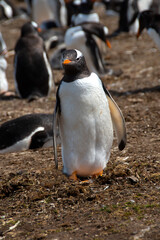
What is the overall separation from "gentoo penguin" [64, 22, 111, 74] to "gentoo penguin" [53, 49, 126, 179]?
4.51 metres

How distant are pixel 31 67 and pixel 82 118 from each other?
422 cm

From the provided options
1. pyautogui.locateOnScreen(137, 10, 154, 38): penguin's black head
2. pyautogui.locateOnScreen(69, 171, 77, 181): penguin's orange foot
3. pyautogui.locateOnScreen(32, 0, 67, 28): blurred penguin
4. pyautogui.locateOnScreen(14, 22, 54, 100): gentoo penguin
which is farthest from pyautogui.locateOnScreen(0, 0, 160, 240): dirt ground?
pyautogui.locateOnScreen(32, 0, 67, 28): blurred penguin

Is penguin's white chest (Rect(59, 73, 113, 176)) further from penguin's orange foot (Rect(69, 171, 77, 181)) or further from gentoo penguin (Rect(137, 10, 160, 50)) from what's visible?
gentoo penguin (Rect(137, 10, 160, 50))

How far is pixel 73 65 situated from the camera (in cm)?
372

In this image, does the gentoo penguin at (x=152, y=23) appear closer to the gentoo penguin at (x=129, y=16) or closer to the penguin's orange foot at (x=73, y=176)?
the penguin's orange foot at (x=73, y=176)

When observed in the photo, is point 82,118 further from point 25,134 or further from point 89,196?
point 25,134

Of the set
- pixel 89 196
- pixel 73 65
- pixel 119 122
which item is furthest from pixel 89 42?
pixel 89 196

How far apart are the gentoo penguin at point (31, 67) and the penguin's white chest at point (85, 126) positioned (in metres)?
3.93

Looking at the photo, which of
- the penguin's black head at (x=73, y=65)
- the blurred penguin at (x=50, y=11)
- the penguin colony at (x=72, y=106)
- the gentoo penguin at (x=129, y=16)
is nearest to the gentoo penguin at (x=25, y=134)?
the penguin colony at (x=72, y=106)

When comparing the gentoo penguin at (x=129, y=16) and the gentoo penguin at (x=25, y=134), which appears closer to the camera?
the gentoo penguin at (x=25, y=134)

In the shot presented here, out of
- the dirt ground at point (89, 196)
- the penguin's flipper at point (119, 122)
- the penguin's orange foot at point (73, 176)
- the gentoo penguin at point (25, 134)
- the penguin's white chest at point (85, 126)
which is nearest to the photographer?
the dirt ground at point (89, 196)

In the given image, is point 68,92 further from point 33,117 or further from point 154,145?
point 33,117

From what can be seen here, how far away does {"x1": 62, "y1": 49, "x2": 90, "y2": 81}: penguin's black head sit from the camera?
3717mm

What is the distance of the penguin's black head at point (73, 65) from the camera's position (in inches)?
146
